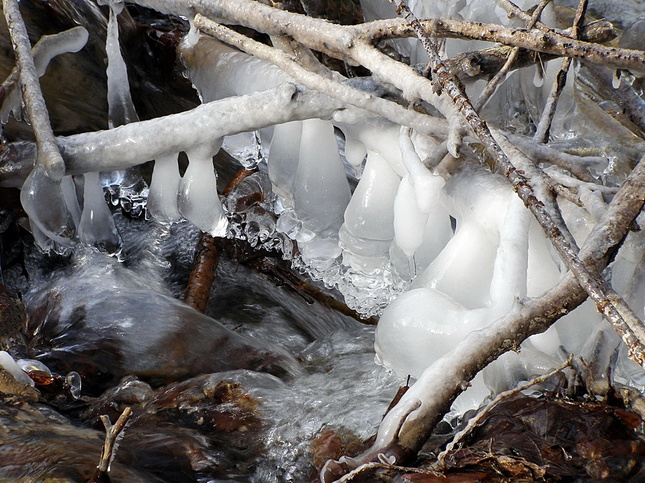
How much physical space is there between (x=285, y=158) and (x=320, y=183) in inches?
6.5

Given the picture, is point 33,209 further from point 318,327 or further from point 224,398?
point 318,327

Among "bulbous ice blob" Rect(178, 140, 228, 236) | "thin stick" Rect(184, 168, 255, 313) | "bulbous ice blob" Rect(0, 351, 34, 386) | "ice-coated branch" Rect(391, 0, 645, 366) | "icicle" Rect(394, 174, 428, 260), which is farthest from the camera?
"thin stick" Rect(184, 168, 255, 313)

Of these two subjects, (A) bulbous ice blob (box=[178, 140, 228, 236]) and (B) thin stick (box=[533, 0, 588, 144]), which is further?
(A) bulbous ice blob (box=[178, 140, 228, 236])

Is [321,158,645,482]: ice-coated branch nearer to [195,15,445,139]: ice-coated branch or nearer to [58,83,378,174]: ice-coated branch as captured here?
[195,15,445,139]: ice-coated branch

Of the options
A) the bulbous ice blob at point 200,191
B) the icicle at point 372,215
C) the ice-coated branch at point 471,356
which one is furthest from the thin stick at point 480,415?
the bulbous ice blob at point 200,191

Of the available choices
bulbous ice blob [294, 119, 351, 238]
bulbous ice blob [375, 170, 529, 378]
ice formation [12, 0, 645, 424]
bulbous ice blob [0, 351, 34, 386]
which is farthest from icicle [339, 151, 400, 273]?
bulbous ice blob [0, 351, 34, 386]

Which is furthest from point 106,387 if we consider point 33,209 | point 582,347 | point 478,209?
point 582,347

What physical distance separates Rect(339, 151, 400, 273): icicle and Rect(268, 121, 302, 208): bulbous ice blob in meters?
0.28

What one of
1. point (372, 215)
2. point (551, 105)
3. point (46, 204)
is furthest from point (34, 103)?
point (551, 105)

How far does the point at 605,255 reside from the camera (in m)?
1.33

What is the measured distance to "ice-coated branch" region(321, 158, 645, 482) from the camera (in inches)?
51.9

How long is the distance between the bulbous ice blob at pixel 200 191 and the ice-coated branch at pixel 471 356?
113cm

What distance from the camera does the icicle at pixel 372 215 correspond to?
220cm

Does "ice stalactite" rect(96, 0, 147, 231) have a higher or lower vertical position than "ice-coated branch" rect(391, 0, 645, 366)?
lower
